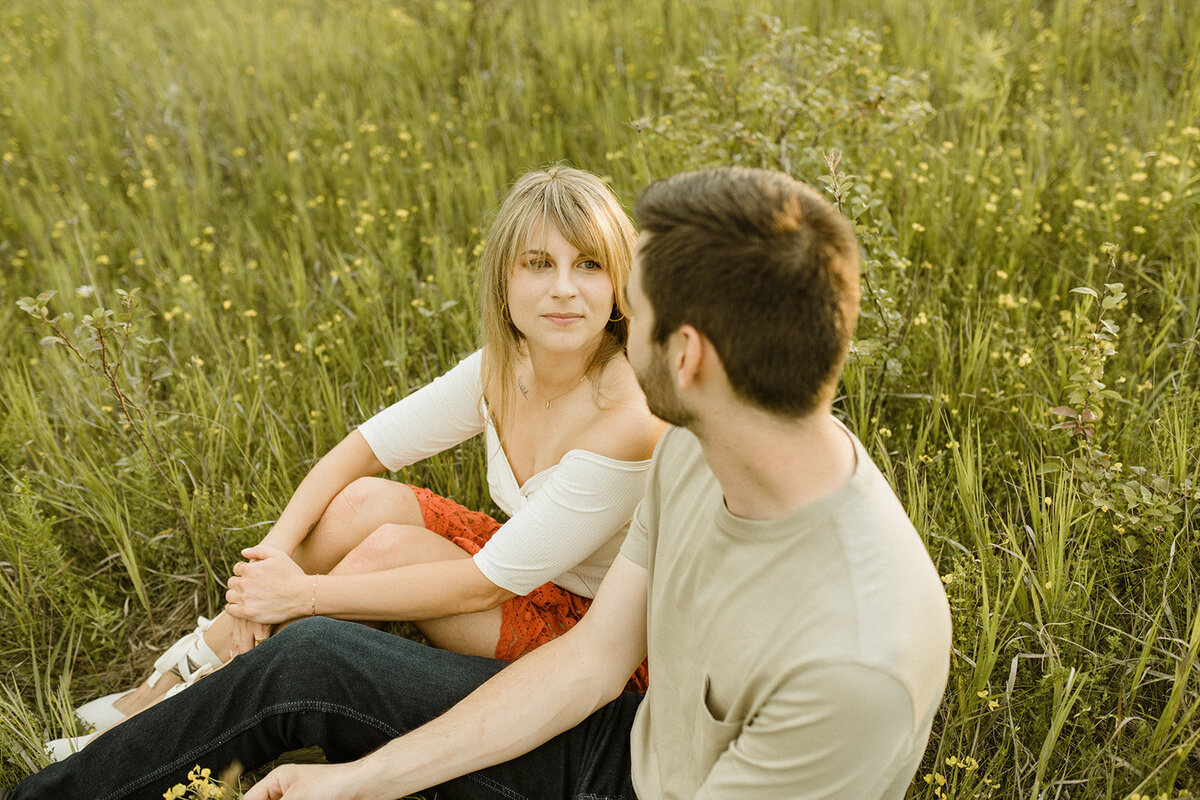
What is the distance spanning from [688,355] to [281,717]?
4.11ft

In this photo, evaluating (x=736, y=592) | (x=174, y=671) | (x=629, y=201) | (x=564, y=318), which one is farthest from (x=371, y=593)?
(x=629, y=201)

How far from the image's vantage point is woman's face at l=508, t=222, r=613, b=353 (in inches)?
84.0

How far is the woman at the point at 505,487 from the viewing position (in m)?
2.11

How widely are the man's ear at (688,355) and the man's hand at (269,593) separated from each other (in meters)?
1.34

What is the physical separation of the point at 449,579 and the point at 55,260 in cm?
294

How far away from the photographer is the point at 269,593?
224 cm

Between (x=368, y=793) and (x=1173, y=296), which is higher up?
(x=1173, y=296)

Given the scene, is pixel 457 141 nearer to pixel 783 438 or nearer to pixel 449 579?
pixel 449 579

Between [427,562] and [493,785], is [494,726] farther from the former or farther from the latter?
[427,562]

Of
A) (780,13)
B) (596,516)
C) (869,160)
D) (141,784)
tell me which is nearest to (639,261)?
(596,516)

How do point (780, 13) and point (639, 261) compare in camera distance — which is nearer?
point (639, 261)

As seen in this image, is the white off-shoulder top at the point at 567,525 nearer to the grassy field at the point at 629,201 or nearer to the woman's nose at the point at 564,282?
the woman's nose at the point at 564,282

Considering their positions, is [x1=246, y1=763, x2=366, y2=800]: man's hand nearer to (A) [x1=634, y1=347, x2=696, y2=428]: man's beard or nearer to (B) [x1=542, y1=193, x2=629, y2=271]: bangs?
(A) [x1=634, y1=347, x2=696, y2=428]: man's beard

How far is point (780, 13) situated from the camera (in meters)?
4.90
